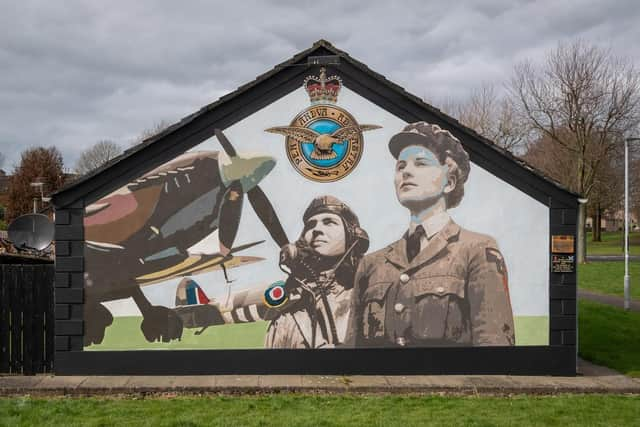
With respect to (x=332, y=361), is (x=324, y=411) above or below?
below

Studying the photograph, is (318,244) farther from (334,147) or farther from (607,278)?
(607,278)

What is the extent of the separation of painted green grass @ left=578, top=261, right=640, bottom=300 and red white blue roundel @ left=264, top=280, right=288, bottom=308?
17.3 meters

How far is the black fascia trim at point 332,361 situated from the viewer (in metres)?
9.98

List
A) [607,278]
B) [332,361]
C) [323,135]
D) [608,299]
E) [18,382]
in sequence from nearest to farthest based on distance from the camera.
Result: [18,382], [332,361], [323,135], [608,299], [607,278]

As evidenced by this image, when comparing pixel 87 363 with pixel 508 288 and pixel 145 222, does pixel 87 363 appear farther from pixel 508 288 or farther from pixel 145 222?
pixel 508 288

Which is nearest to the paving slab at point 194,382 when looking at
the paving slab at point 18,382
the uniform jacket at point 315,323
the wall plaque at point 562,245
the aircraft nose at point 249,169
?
the uniform jacket at point 315,323

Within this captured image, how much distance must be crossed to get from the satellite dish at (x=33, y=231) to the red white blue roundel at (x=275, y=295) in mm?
7184

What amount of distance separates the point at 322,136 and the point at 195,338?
428cm

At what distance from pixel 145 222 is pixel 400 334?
497cm

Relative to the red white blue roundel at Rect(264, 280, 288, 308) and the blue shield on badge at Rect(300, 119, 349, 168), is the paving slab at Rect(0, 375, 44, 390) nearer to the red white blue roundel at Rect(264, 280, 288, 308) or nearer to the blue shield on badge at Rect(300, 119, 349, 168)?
the red white blue roundel at Rect(264, 280, 288, 308)

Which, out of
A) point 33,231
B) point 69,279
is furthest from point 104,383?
point 33,231

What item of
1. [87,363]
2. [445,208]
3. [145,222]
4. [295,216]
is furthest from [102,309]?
[445,208]

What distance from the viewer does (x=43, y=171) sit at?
57906 millimetres

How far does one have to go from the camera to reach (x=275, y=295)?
1018cm
